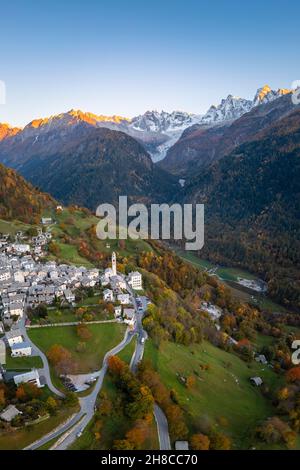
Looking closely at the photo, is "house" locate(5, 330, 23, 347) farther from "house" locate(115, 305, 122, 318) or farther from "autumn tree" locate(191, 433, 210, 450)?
"autumn tree" locate(191, 433, 210, 450)

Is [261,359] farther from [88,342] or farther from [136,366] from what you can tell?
[88,342]

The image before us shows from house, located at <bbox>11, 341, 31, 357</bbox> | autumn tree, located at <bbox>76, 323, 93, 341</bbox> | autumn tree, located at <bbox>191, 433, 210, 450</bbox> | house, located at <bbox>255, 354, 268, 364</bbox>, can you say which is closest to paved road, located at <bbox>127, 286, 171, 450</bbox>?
autumn tree, located at <bbox>191, 433, 210, 450</bbox>

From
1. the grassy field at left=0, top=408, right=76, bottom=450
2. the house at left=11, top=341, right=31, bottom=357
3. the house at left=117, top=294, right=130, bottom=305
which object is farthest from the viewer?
the house at left=117, top=294, right=130, bottom=305

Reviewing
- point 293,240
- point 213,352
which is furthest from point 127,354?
point 293,240

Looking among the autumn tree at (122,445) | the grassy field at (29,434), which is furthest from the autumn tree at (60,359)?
the autumn tree at (122,445)

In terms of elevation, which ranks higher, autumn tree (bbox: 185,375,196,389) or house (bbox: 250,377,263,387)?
autumn tree (bbox: 185,375,196,389)

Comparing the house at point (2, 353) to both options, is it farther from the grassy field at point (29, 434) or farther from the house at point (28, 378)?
the grassy field at point (29, 434)
